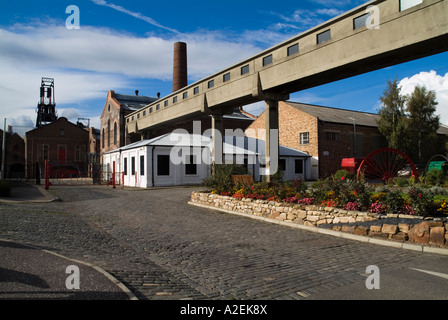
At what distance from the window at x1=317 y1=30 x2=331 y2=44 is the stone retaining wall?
911 centimetres

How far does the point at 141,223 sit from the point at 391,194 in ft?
23.9

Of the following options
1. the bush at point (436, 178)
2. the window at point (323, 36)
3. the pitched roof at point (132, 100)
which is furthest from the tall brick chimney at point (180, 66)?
the bush at point (436, 178)

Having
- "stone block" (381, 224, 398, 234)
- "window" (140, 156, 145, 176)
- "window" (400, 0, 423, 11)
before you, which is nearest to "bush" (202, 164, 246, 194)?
"stone block" (381, 224, 398, 234)

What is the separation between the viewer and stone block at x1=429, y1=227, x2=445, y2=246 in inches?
264

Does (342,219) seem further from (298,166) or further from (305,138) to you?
(305,138)

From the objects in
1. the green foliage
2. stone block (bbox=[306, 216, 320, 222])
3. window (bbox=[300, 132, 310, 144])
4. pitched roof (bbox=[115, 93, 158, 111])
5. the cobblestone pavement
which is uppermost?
pitched roof (bbox=[115, 93, 158, 111])

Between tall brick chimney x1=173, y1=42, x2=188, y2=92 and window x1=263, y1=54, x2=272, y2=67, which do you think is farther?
tall brick chimney x1=173, y1=42, x2=188, y2=92

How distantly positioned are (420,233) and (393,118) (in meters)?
34.0

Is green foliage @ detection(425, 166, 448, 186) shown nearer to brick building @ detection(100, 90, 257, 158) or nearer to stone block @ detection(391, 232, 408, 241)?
stone block @ detection(391, 232, 408, 241)

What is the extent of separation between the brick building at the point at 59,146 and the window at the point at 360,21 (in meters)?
49.2
